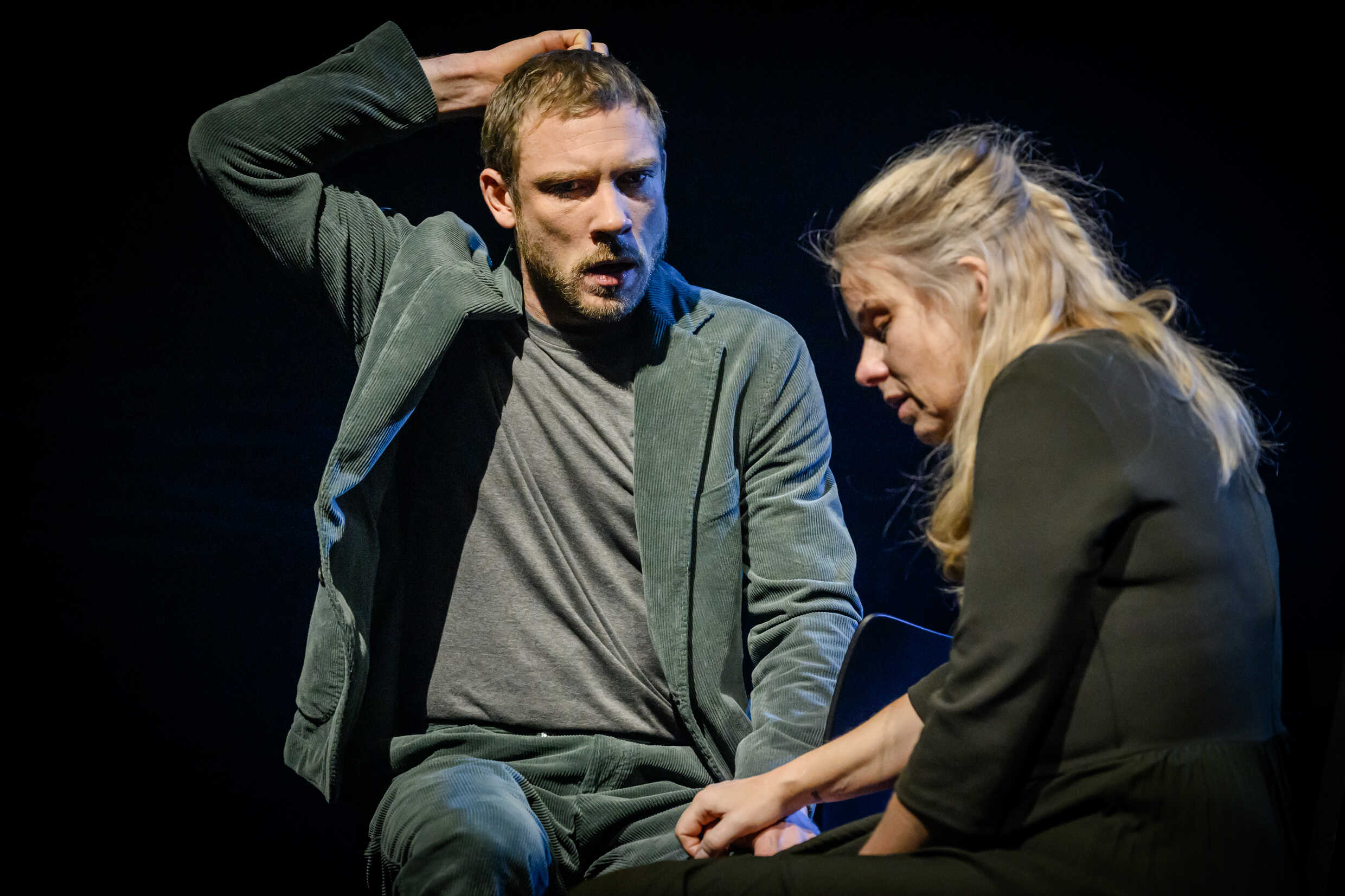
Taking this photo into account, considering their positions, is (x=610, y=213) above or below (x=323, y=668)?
above

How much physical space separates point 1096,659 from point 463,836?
2.68ft

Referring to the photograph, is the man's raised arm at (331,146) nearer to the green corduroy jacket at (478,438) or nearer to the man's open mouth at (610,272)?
the green corduroy jacket at (478,438)

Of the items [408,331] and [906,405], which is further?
[408,331]

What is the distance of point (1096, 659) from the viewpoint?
0.92 metres

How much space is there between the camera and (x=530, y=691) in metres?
1.67

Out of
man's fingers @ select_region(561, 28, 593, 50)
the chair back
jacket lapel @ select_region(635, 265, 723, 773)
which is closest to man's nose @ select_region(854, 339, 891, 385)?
the chair back

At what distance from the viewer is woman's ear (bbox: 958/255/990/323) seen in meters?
1.05

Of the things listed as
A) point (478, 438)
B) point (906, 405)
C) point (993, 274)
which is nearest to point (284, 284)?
point (478, 438)

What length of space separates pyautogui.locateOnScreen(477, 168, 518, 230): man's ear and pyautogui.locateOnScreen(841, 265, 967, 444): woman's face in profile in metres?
0.79

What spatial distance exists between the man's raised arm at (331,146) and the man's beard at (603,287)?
0.24 metres

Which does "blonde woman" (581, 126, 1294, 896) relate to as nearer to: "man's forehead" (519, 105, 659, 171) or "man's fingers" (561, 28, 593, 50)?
"man's forehead" (519, 105, 659, 171)

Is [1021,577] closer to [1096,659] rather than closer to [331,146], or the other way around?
[1096,659]

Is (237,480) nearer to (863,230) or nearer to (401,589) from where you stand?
(401,589)

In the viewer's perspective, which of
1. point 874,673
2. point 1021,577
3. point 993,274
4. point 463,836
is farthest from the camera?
point 874,673
